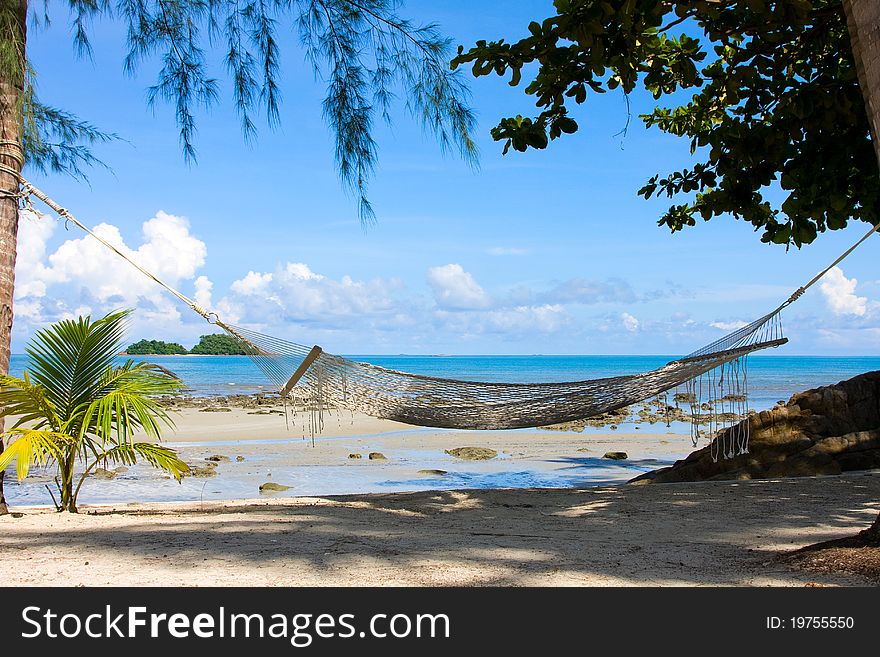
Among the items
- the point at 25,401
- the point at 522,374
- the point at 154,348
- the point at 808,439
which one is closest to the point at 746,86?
the point at 808,439

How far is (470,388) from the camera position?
3387mm

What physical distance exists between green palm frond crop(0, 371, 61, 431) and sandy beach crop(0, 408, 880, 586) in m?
0.40

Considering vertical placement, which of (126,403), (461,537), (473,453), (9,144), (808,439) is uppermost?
(9,144)

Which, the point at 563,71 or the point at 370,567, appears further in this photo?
the point at 563,71

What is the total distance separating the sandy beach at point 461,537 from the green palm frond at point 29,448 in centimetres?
23

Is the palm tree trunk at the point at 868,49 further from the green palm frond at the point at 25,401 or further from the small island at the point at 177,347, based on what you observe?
the small island at the point at 177,347

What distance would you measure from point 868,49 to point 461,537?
184cm

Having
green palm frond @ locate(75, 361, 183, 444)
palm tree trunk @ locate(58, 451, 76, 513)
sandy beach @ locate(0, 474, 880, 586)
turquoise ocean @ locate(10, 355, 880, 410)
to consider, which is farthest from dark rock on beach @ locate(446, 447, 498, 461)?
turquoise ocean @ locate(10, 355, 880, 410)

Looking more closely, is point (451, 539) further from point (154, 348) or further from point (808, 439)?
point (154, 348)

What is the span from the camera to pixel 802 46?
3369 mm
